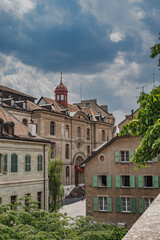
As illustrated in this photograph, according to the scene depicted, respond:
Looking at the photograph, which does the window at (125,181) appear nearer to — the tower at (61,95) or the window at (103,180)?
the window at (103,180)

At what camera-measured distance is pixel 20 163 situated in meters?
29.9

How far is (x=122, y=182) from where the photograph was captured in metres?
30.9

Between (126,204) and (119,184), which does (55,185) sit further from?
(126,204)

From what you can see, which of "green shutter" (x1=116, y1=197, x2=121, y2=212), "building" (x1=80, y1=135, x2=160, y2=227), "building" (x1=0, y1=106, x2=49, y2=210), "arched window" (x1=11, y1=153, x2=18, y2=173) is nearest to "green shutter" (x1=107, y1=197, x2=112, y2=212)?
"building" (x1=80, y1=135, x2=160, y2=227)

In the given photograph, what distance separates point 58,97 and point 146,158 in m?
51.2

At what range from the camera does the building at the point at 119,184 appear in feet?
95.8

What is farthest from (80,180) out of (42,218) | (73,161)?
(42,218)

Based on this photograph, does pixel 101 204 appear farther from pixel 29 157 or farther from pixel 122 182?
pixel 29 157

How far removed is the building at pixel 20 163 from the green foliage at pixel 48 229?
952 centimetres

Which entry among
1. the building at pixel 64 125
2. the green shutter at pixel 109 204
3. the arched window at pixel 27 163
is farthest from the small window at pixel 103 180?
the building at pixel 64 125

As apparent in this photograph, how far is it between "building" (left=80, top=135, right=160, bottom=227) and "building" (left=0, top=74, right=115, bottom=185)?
18165 millimetres

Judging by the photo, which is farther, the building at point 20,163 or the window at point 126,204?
the window at point 126,204

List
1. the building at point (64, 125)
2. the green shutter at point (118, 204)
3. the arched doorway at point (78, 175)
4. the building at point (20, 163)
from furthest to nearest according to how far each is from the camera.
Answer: the arched doorway at point (78, 175), the building at point (64, 125), the green shutter at point (118, 204), the building at point (20, 163)

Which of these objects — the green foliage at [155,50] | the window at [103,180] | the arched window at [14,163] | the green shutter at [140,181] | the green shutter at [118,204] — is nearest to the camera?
the green foliage at [155,50]
